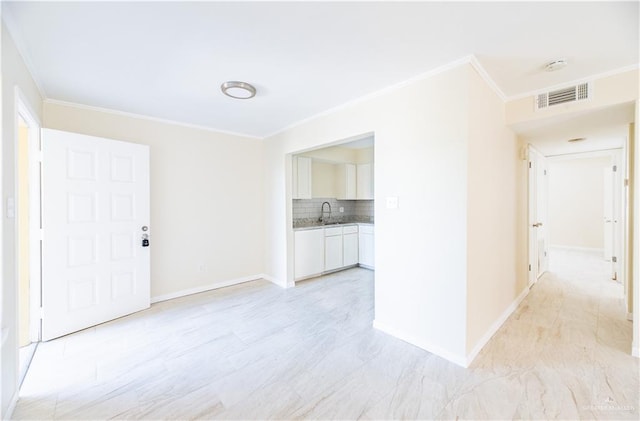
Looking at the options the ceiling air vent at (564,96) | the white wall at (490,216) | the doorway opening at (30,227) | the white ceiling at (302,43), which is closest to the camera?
the white ceiling at (302,43)

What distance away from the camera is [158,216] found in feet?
11.7

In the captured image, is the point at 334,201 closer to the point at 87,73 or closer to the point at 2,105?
the point at 87,73

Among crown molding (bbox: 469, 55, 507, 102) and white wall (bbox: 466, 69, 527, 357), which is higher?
crown molding (bbox: 469, 55, 507, 102)

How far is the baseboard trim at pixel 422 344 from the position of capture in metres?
2.17

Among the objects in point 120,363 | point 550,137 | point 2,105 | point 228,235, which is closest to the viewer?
point 2,105

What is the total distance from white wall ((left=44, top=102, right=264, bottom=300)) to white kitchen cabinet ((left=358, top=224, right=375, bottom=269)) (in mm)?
1897

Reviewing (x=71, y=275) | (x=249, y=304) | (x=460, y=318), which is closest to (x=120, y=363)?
(x=71, y=275)

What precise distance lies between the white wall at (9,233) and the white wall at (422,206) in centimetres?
262

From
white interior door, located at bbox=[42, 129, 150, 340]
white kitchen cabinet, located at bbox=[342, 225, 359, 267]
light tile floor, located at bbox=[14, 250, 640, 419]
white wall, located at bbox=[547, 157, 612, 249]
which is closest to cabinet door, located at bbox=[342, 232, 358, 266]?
white kitchen cabinet, located at bbox=[342, 225, 359, 267]

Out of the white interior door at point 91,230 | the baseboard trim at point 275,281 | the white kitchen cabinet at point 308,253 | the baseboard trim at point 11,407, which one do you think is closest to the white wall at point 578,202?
the white kitchen cabinet at point 308,253

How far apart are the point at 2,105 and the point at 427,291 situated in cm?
322

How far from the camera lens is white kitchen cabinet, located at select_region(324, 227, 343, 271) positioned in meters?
4.75

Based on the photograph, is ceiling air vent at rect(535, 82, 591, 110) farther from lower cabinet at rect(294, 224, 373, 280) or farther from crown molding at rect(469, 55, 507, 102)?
lower cabinet at rect(294, 224, 373, 280)

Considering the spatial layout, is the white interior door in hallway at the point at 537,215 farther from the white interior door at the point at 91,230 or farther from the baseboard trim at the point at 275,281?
the white interior door at the point at 91,230
